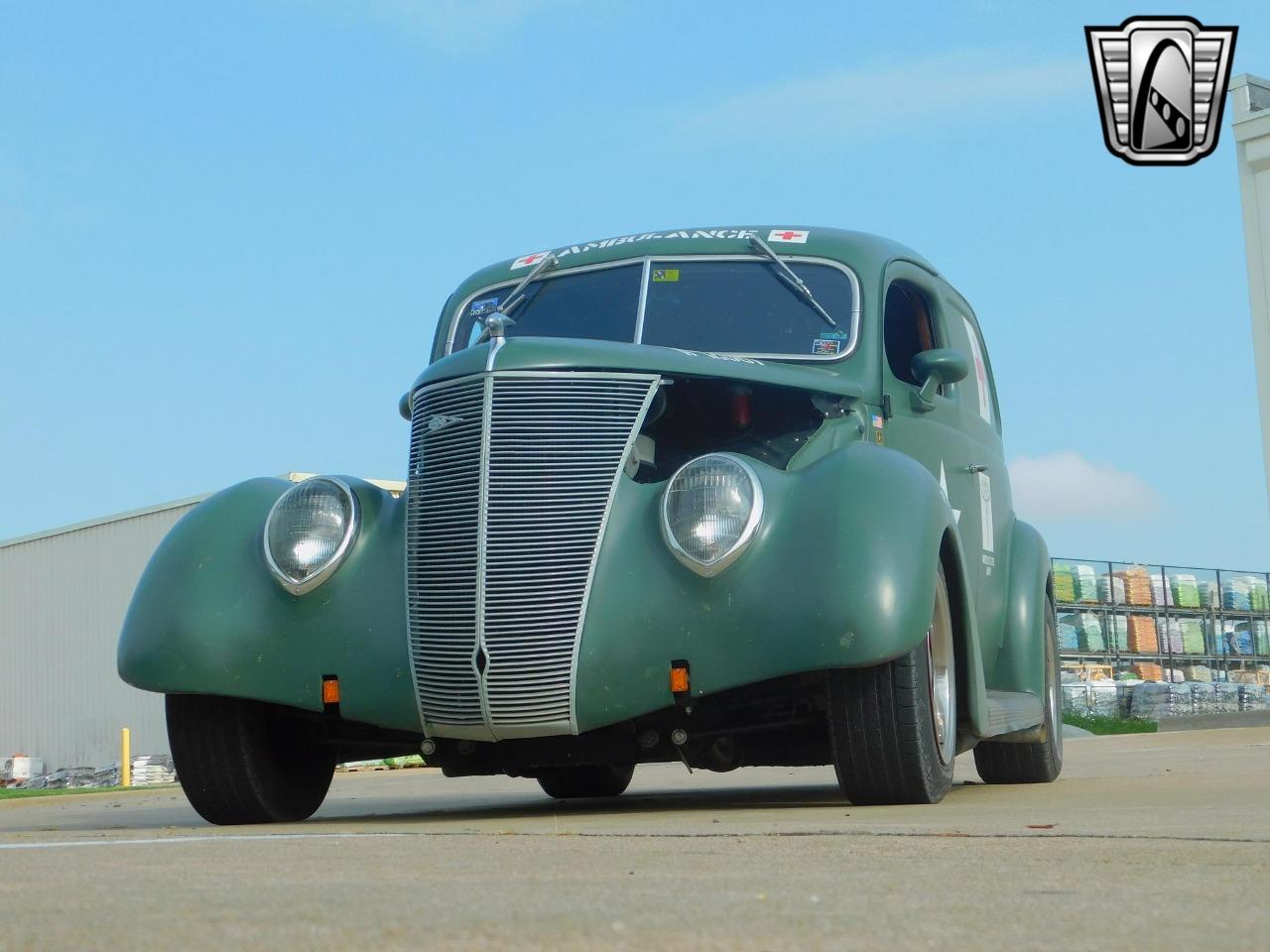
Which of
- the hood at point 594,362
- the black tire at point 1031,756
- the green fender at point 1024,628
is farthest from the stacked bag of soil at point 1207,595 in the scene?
the hood at point 594,362

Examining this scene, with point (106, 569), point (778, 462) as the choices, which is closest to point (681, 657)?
point (778, 462)

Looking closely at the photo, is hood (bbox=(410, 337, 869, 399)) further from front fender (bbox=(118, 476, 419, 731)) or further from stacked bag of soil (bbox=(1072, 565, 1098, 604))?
stacked bag of soil (bbox=(1072, 565, 1098, 604))

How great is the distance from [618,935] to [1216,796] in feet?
15.0

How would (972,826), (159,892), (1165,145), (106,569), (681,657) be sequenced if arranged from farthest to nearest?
1. (106,569)
2. (1165,145)
3. (681,657)
4. (972,826)
5. (159,892)

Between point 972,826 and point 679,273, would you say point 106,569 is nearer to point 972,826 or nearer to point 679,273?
point 679,273

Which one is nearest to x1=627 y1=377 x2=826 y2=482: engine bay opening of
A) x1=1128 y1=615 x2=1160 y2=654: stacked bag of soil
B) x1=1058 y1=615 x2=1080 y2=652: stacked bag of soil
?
x1=1058 y1=615 x2=1080 y2=652: stacked bag of soil

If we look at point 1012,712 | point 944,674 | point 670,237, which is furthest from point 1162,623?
point 944,674

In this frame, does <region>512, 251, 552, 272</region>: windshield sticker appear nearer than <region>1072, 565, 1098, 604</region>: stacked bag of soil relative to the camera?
Yes

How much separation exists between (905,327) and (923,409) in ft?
1.50

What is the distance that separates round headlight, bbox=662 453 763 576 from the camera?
5625mm

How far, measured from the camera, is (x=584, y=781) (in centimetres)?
909

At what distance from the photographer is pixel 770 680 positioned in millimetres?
5855

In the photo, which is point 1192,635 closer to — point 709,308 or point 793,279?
point 793,279

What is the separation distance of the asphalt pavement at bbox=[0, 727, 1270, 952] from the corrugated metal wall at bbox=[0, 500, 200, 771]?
81.5ft
